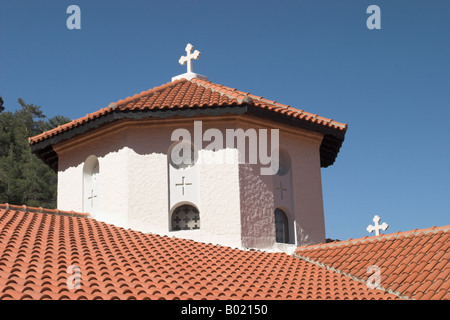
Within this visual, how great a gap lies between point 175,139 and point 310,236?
12.2 ft

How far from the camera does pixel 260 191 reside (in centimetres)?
1349

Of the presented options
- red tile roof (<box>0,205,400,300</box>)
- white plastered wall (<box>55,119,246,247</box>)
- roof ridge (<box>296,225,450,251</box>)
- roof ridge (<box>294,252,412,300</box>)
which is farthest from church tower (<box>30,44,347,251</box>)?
red tile roof (<box>0,205,400,300</box>)

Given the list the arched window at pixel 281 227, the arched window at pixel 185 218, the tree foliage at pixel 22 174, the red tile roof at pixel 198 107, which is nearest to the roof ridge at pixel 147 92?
the red tile roof at pixel 198 107

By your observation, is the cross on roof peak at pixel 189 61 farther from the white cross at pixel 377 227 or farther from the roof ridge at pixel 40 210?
the white cross at pixel 377 227

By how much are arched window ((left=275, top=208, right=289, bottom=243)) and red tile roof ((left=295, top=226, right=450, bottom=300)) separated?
620 millimetres

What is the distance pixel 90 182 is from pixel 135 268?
5099 mm

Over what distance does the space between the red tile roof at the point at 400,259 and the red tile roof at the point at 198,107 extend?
9.79ft

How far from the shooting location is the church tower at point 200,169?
13.1 m

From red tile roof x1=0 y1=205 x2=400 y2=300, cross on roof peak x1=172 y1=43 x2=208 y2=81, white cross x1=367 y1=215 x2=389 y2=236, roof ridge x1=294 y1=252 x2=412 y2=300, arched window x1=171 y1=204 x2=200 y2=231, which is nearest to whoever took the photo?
red tile roof x1=0 y1=205 x2=400 y2=300

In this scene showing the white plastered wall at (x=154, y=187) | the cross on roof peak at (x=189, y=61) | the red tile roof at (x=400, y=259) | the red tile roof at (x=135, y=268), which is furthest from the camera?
the cross on roof peak at (x=189, y=61)

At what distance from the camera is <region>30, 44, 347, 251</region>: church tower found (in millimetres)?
13148

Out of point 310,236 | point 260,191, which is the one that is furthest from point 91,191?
point 310,236

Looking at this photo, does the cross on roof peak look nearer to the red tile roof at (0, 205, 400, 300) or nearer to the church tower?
the church tower
